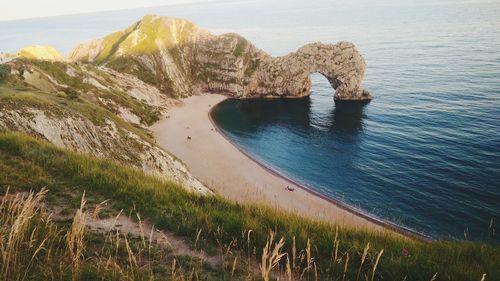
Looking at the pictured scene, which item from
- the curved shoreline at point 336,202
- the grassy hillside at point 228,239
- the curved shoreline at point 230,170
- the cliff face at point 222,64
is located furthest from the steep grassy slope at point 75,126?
the cliff face at point 222,64

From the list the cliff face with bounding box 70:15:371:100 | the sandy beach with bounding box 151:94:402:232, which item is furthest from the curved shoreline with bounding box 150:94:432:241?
the cliff face with bounding box 70:15:371:100

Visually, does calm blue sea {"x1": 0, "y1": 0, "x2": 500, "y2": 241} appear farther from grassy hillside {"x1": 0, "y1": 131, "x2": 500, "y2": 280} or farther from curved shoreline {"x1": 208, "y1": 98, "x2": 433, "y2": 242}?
grassy hillside {"x1": 0, "y1": 131, "x2": 500, "y2": 280}

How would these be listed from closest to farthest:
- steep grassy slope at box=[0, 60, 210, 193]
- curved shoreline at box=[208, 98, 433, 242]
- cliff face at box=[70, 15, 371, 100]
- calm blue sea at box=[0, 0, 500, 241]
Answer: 1. steep grassy slope at box=[0, 60, 210, 193]
2. curved shoreline at box=[208, 98, 433, 242]
3. calm blue sea at box=[0, 0, 500, 241]
4. cliff face at box=[70, 15, 371, 100]

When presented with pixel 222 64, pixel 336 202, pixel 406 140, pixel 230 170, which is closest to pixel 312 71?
pixel 222 64

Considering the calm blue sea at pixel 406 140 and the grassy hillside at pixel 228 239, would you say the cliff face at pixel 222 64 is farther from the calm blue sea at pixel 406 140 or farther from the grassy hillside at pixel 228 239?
the grassy hillside at pixel 228 239

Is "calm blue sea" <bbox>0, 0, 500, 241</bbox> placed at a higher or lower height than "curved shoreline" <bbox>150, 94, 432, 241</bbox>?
higher

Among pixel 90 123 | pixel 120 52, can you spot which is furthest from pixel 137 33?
pixel 90 123

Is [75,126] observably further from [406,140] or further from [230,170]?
[406,140]
